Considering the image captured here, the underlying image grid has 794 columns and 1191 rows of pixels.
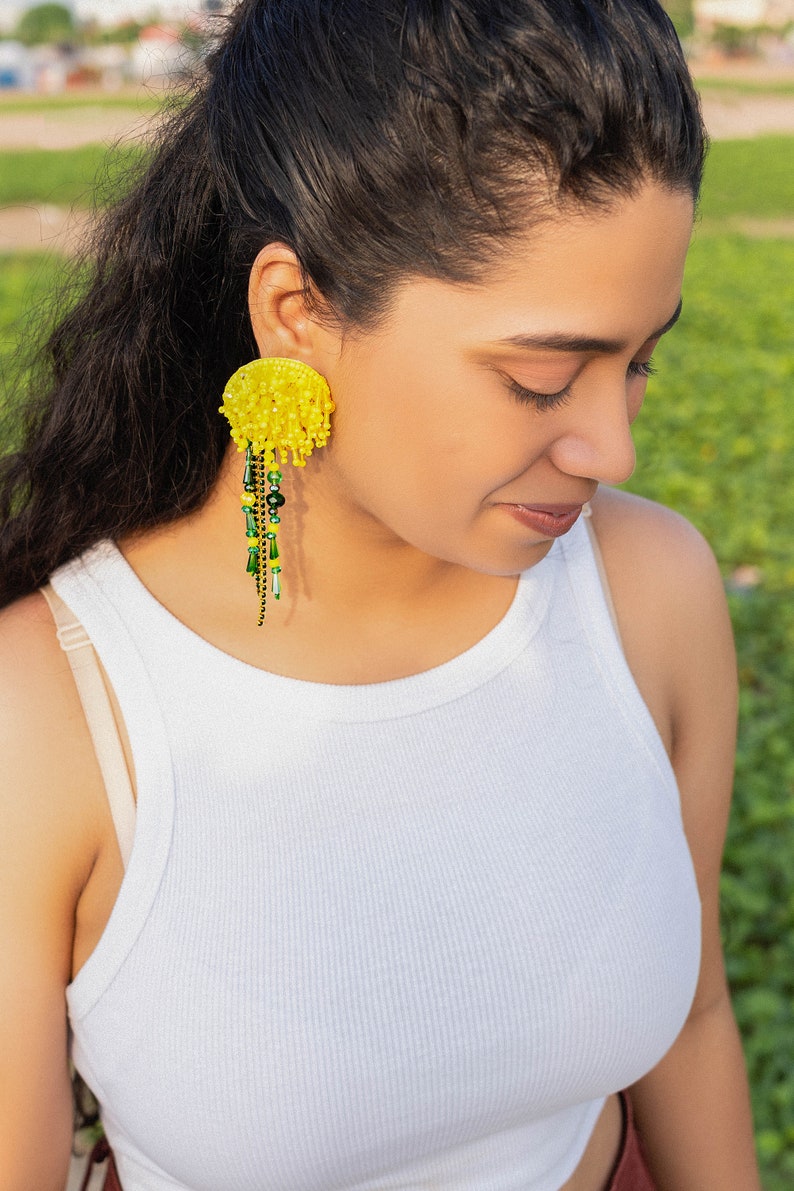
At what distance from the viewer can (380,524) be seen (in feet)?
4.99

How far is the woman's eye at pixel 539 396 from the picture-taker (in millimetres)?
1271

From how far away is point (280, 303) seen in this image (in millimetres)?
1374

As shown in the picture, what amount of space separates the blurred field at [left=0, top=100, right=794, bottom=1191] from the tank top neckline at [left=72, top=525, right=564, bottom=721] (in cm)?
46

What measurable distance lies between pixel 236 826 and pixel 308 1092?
0.30 metres

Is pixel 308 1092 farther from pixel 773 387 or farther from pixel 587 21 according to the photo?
pixel 773 387

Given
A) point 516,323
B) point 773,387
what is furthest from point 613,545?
point 773,387

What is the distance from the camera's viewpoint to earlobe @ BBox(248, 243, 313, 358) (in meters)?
1.35

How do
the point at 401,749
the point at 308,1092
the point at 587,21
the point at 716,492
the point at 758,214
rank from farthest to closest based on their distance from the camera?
the point at 758,214, the point at 716,492, the point at 401,749, the point at 308,1092, the point at 587,21

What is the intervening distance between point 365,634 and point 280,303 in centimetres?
44

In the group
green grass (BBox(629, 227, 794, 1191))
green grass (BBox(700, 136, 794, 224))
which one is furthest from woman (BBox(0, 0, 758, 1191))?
green grass (BBox(700, 136, 794, 224))

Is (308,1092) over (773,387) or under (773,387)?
over

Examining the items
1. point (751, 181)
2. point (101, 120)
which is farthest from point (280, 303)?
point (101, 120)

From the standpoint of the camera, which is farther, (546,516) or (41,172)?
(41,172)

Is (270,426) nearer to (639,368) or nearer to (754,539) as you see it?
(639,368)
